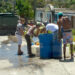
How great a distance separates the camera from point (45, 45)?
386 inches

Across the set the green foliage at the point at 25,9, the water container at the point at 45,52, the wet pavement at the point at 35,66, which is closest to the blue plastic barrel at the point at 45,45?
the water container at the point at 45,52

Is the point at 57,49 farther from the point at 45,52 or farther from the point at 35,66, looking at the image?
the point at 35,66

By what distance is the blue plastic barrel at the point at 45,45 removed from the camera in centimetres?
976

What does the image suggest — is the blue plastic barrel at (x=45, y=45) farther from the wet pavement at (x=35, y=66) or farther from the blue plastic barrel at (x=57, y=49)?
the wet pavement at (x=35, y=66)

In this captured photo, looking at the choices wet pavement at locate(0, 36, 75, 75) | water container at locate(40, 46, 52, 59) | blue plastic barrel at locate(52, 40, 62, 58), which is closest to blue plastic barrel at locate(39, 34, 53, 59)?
water container at locate(40, 46, 52, 59)

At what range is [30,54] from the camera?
10.5 meters

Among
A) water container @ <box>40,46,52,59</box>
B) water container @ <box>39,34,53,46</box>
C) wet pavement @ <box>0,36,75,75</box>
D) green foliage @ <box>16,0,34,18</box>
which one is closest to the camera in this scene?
wet pavement @ <box>0,36,75,75</box>

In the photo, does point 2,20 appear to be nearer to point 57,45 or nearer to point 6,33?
point 6,33

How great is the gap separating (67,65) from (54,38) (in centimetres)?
159

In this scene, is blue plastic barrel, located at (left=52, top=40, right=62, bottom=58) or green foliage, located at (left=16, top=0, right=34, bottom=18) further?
green foliage, located at (left=16, top=0, right=34, bottom=18)

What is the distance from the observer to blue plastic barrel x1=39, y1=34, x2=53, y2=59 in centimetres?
976

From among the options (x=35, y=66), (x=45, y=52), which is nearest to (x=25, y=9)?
(x=45, y=52)

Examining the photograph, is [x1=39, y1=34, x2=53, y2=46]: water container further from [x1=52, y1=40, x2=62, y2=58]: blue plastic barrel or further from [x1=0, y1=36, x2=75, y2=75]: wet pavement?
[x1=0, y1=36, x2=75, y2=75]: wet pavement

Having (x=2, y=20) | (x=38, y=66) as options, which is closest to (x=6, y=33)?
(x=2, y=20)
